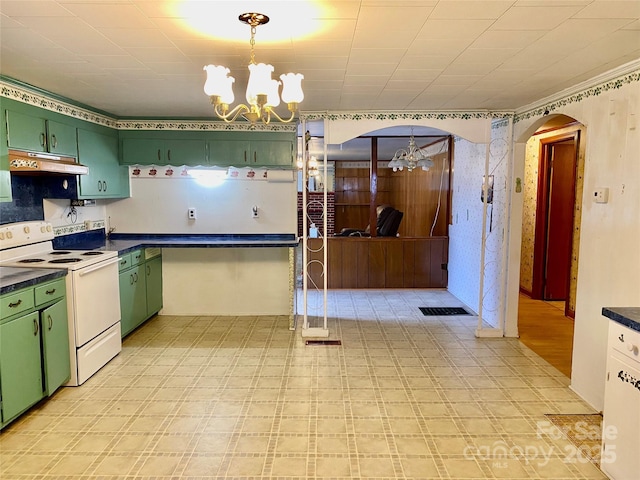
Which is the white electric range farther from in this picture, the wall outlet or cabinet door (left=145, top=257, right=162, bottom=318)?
the wall outlet

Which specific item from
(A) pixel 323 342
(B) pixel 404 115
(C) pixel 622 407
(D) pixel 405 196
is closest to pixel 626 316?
(C) pixel 622 407

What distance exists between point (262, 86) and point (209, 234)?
125 inches

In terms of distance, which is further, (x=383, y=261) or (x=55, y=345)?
(x=383, y=261)

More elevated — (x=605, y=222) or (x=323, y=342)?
(x=605, y=222)

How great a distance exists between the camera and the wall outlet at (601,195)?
8.95ft

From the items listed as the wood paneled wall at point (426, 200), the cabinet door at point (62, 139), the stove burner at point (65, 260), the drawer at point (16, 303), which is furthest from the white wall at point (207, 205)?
the wood paneled wall at point (426, 200)

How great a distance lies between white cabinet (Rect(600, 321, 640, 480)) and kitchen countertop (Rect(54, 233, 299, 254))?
2924 mm

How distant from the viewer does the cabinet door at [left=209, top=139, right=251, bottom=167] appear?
15.3 ft

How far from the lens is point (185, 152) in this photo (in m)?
4.66

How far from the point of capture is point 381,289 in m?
6.16

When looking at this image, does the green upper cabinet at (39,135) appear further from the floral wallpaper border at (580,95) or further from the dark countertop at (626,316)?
the floral wallpaper border at (580,95)

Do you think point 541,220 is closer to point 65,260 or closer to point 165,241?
point 165,241

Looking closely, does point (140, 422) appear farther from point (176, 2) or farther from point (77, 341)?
point (176, 2)

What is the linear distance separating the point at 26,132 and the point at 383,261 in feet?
14.8
